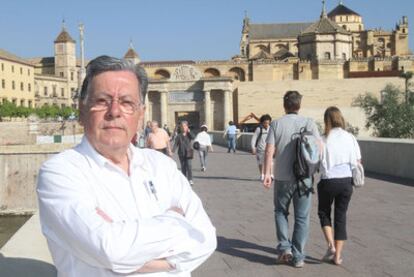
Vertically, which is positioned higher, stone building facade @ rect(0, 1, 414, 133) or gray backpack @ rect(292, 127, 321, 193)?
stone building facade @ rect(0, 1, 414, 133)

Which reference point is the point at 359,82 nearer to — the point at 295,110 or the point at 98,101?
the point at 295,110

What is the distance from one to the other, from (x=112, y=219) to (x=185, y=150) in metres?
11.8

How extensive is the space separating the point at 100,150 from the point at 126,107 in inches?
8.1

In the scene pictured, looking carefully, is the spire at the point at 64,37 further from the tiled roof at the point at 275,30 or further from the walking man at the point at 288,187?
the walking man at the point at 288,187

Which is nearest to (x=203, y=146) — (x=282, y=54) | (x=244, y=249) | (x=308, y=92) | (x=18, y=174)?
(x=18, y=174)

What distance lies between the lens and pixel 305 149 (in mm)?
5855

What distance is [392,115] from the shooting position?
86.9 feet

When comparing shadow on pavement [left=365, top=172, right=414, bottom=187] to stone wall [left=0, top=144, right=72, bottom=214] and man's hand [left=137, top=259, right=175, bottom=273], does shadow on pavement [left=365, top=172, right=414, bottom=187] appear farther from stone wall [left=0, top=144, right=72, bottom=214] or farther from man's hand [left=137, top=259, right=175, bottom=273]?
man's hand [left=137, top=259, right=175, bottom=273]

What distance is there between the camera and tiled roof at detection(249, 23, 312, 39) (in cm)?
10569

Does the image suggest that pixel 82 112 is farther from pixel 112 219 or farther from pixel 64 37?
pixel 64 37

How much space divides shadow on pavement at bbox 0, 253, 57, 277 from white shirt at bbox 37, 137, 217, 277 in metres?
1.18

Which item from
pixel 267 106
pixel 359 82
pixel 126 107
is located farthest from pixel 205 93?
pixel 126 107

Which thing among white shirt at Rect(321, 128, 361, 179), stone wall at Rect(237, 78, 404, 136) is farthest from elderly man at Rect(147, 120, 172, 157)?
stone wall at Rect(237, 78, 404, 136)

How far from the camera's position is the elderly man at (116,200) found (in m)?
1.94
